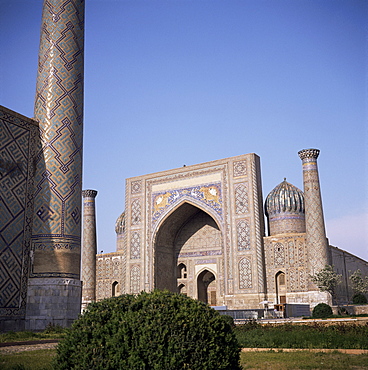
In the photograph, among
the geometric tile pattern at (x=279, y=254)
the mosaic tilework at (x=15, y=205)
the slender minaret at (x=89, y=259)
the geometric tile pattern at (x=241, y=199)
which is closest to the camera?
the mosaic tilework at (x=15, y=205)

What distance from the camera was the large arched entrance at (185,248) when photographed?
74.7 feet

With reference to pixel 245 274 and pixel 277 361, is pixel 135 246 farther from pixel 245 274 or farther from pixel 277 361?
pixel 277 361

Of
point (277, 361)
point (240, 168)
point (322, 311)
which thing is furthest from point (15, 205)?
point (240, 168)

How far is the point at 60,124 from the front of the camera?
8.90m

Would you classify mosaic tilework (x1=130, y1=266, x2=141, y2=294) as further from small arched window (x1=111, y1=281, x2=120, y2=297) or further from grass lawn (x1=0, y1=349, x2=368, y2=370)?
grass lawn (x1=0, y1=349, x2=368, y2=370)

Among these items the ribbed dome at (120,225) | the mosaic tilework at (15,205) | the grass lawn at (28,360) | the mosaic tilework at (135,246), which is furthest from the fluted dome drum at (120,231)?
the grass lawn at (28,360)

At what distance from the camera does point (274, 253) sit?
19938 millimetres

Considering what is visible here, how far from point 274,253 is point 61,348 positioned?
58.6 feet

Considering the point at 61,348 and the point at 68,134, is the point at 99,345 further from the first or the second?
the point at 68,134

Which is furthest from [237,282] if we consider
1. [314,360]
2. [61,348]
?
[61,348]

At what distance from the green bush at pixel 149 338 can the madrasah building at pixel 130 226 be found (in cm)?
551

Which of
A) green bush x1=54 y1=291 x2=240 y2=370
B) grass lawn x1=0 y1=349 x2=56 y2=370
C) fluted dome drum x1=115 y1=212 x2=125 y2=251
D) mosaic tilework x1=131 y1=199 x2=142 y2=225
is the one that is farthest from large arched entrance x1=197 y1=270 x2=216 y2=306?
green bush x1=54 y1=291 x2=240 y2=370

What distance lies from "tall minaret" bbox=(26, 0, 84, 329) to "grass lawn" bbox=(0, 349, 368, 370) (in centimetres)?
295

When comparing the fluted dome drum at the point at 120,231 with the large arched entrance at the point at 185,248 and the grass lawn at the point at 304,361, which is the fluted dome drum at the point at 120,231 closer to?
the large arched entrance at the point at 185,248
